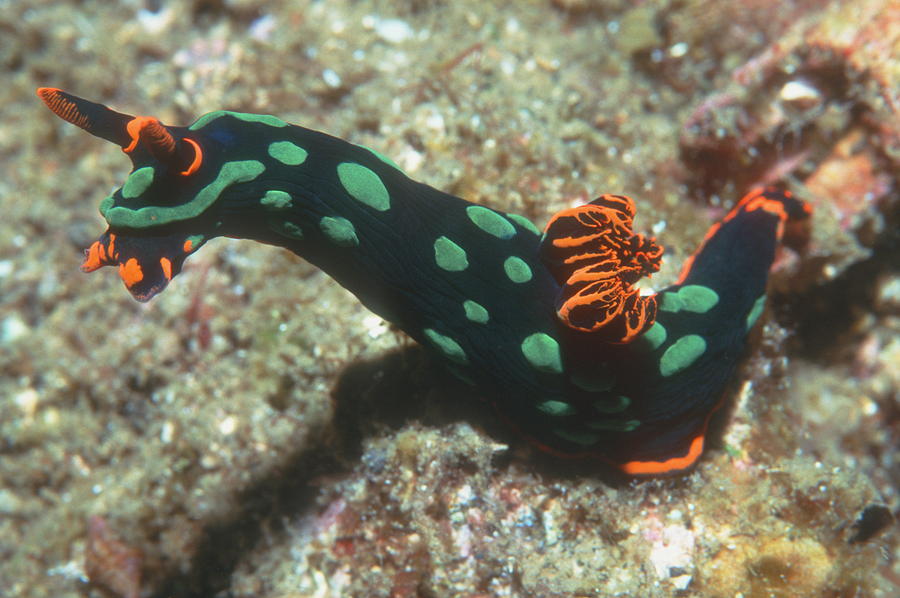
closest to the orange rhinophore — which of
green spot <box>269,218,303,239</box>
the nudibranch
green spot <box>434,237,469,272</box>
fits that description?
the nudibranch

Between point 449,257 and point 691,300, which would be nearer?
point 449,257

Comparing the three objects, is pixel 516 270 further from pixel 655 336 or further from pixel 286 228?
pixel 286 228

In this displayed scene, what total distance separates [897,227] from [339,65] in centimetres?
465

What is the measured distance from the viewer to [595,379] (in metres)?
3.23

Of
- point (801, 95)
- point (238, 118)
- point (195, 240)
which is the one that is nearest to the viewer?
point (195, 240)

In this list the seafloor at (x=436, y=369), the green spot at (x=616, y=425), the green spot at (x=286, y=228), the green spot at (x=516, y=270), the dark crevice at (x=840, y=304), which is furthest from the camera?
the dark crevice at (x=840, y=304)

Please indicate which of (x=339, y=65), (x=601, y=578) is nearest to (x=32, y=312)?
(x=339, y=65)

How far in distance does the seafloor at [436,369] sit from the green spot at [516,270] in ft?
3.11

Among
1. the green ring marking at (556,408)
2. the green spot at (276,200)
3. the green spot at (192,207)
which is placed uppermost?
the green spot at (192,207)

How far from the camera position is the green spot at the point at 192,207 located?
2807 millimetres

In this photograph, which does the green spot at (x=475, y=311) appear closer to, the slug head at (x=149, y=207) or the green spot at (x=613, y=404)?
→ the green spot at (x=613, y=404)

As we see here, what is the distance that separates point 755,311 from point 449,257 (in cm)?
191

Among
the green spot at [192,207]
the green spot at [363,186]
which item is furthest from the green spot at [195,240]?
the green spot at [363,186]

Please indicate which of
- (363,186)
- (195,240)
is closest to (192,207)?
(195,240)
